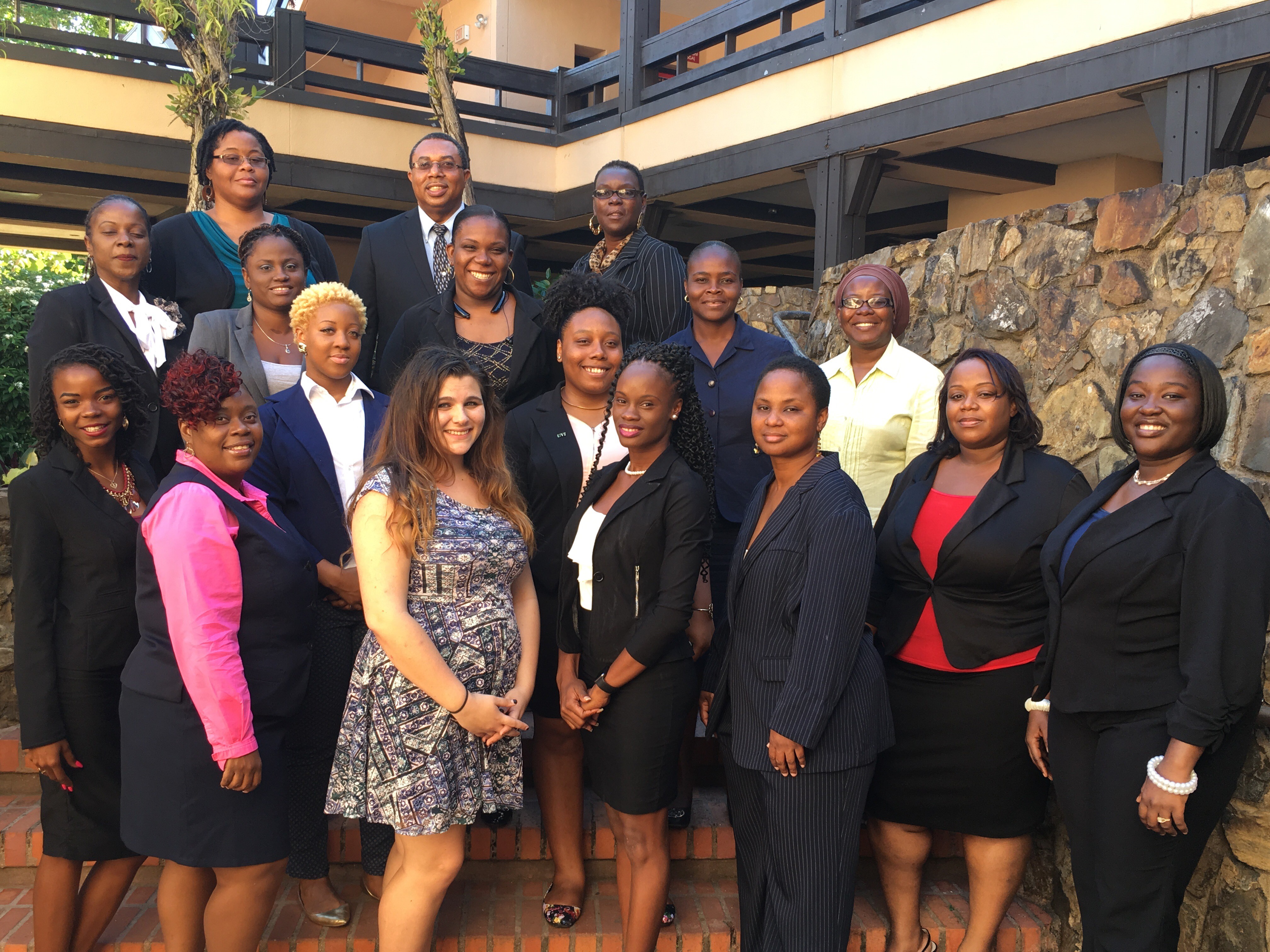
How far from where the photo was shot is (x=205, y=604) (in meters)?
2.59

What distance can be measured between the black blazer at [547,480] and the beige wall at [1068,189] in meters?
5.63

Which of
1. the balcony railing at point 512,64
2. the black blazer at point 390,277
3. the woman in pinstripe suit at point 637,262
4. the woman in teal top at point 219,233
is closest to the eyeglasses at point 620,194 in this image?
the woman in pinstripe suit at point 637,262

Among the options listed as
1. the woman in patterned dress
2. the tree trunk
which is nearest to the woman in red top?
the woman in patterned dress

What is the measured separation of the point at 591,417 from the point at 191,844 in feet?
5.78

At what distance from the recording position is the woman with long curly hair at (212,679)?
260 cm

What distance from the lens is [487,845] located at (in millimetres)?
3752

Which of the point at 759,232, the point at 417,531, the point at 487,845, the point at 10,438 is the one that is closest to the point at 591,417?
the point at 417,531

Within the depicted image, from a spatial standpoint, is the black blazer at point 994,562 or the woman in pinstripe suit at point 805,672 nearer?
the woman in pinstripe suit at point 805,672

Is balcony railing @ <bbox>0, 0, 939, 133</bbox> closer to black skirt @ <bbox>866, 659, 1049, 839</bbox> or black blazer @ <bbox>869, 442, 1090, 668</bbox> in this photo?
black blazer @ <bbox>869, 442, 1090, 668</bbox>

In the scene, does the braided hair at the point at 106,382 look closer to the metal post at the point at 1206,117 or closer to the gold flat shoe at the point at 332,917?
the gold flat shoe at the point at 332,917

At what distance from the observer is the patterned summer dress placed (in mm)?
2764

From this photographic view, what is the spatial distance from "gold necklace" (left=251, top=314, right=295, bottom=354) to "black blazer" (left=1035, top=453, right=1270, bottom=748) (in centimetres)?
265

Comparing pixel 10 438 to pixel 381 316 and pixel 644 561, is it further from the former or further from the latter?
pixel 644 561

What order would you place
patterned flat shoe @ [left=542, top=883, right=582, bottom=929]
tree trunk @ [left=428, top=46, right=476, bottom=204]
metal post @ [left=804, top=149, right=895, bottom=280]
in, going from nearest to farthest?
patterned flat shoe @ [left=542, top=883, right=582, bottom=929], metal post @ [left=804, top=149, right=895, bottom=280], tree trunk @ [left=428, top=46, right=476, bottom=204]
